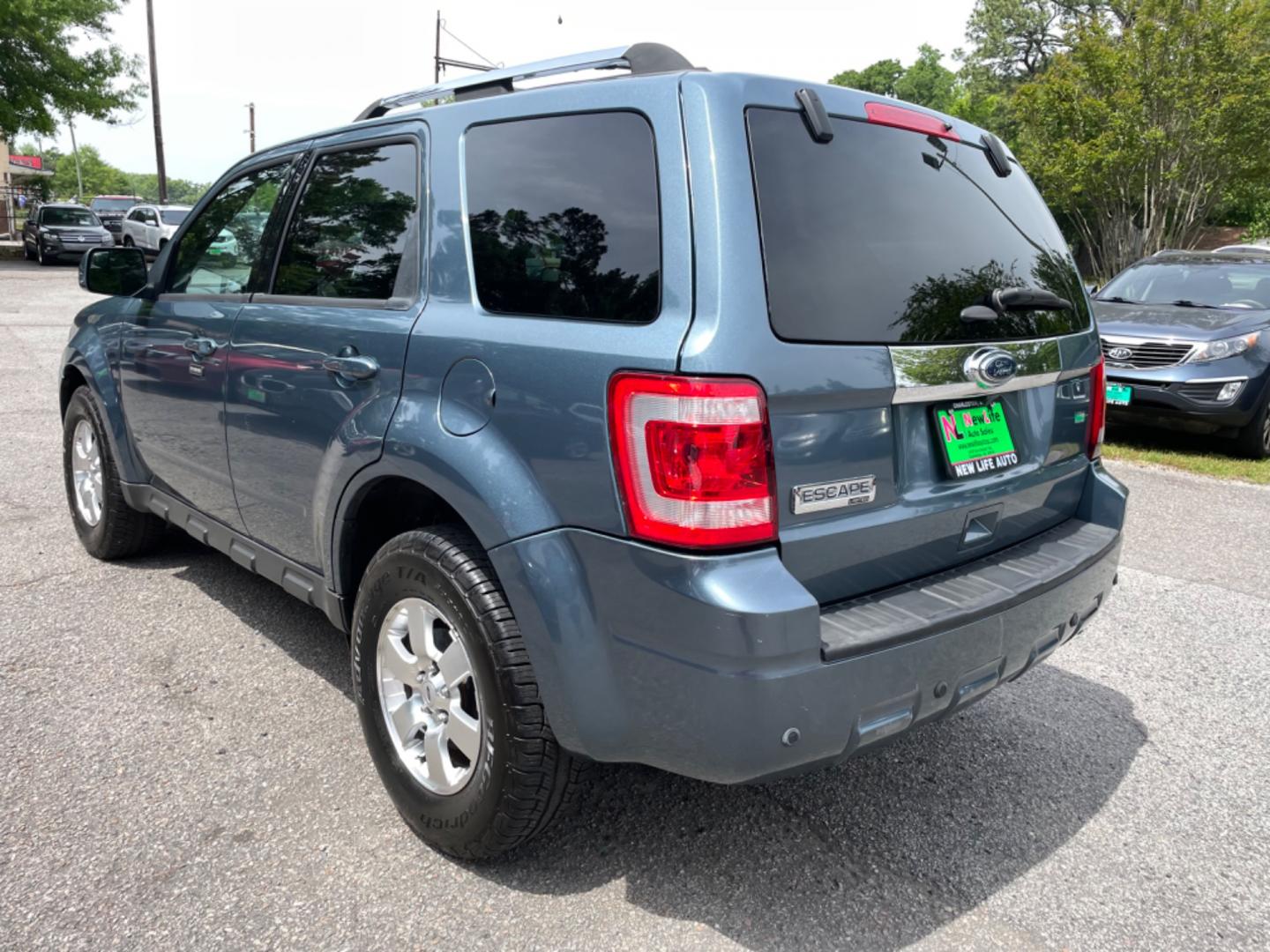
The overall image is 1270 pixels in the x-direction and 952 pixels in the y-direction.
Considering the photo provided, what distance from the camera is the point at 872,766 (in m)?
3.16

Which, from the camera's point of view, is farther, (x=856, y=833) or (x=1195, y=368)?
(x=1195, y=368)

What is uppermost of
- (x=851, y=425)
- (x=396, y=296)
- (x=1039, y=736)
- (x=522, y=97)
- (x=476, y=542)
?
(x=522, y=97)

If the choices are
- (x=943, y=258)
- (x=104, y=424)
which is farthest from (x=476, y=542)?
(x=104, y=424)

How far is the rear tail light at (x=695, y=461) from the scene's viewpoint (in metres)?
2.04

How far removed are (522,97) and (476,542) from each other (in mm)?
1127

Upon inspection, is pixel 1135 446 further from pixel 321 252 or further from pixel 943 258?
pixel 321 252

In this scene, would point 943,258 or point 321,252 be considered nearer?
point 943,258

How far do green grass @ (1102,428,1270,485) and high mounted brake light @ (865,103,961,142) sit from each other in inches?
241

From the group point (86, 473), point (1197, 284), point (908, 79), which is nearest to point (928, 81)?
point (908, 79)

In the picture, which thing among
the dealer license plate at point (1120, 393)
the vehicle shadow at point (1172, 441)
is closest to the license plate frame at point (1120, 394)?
the dealer license plate at point (1120, 393)

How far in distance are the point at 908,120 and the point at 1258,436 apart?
7082mm

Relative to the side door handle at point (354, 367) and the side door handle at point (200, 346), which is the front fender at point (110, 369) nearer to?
the side door handle at point (200, 346)

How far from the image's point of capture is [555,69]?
2641 mm

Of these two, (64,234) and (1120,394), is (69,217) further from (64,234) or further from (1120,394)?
(1120,394)
